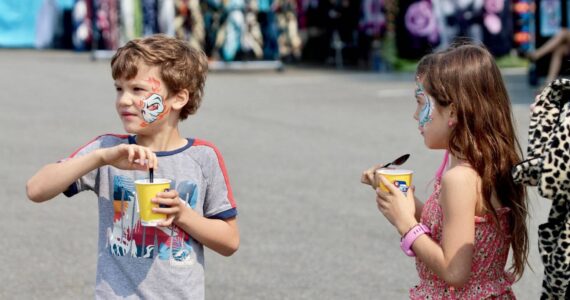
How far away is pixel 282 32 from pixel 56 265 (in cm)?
1631

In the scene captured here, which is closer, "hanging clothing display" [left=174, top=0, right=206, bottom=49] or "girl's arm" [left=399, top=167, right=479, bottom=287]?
"girl's arm" [left=399, top=167, right=479, bottom=287]

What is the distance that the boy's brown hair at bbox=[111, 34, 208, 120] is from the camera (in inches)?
130

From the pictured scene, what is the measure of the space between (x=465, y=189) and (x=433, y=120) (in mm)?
250

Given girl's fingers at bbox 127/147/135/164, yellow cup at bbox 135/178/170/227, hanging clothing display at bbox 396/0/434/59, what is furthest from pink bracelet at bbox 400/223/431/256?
hanging clothing display at bbox 396/0/434/59

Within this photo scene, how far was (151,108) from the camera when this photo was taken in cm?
332

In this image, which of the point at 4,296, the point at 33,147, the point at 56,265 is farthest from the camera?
the point at 33,147

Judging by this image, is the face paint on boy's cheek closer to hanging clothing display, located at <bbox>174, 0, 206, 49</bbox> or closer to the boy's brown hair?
the boy's brown hair

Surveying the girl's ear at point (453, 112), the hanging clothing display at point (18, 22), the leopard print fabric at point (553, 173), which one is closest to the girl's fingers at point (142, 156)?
the girl's ear at point (453, 112)

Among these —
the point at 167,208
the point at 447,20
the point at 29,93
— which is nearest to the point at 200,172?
the point at 167,208

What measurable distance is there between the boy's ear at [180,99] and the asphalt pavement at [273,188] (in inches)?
61.7

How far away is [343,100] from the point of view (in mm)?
15523

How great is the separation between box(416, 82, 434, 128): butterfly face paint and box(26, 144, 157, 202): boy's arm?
2.60ft

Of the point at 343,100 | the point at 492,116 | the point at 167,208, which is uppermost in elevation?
the point at 492,116

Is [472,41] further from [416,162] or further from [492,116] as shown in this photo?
[416,162]
